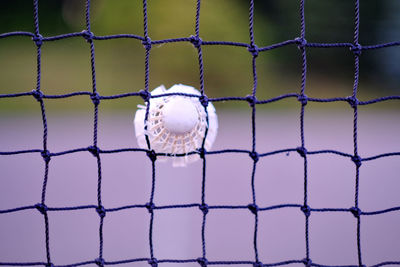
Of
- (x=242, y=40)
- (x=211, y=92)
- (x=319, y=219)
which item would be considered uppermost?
(x=242, y=40)

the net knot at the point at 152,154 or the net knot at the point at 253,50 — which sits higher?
the net knot at the point at 253,50

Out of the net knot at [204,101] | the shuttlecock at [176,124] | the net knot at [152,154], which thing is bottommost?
the net knot at [152,154]

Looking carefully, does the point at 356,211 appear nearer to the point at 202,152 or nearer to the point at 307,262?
the point at 307,262

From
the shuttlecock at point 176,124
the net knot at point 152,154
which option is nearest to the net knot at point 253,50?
the shuttlecock at point 176,124

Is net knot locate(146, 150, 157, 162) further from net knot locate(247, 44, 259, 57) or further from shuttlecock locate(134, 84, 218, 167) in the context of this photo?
net knot locate(247, 44, 259, 57)

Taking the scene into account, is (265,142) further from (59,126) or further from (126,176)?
(59,126)

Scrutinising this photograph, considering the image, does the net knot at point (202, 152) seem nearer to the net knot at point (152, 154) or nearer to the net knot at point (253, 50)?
the net knot at point (152, 154)

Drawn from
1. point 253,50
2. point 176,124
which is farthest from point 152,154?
point 253,50

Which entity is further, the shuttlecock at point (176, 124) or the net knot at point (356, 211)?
the net knot at point (356, 211)

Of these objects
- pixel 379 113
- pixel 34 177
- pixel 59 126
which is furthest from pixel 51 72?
pixel 379 113
